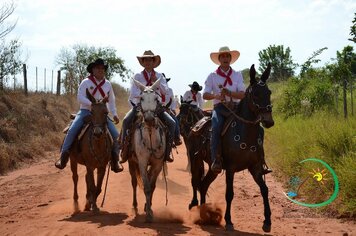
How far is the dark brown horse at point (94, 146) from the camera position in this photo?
9.80 m

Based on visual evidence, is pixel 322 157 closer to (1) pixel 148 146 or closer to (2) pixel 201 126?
(2) pixel 201 126

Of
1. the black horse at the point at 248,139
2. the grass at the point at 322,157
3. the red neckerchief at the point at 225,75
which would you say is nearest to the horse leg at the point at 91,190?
the black horse at the point at 248,139

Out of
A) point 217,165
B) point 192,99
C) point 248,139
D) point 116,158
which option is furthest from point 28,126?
point 248,139

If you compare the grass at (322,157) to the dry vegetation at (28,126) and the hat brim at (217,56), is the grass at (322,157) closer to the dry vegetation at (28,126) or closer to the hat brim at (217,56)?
the hat brim at (217,56)

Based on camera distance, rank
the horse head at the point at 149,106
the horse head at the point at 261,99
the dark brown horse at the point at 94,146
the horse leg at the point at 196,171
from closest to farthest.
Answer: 1. the horse head at the point at 261,99
2. the horse head at the point at 149,106
3. the dark brown horse at the point at 94,146
4. the horse leg at the point at 196,171

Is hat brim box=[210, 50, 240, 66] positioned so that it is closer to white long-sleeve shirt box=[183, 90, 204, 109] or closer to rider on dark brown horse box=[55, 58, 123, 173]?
rider on dark brown horse box=[55, 58, 123, 173]

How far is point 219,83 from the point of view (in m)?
9.45

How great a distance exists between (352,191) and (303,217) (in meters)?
1.08

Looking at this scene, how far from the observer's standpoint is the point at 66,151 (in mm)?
10469

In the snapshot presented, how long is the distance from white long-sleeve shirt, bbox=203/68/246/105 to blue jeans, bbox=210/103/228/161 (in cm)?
20

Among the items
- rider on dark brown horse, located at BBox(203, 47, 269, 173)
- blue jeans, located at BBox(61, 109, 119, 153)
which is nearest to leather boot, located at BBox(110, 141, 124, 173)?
blue jeans, located at BBox(61, 109, 119, 153)

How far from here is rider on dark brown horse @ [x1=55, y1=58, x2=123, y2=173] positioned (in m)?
10.5

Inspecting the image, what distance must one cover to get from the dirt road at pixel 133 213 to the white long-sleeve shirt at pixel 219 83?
2.14 meters

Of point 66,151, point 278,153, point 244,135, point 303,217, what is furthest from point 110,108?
point 278,153
